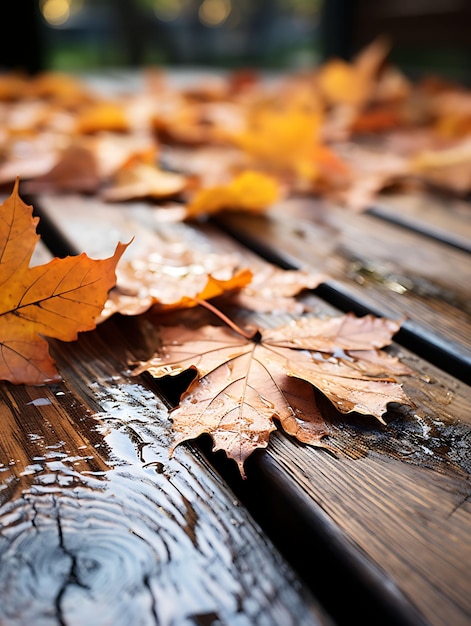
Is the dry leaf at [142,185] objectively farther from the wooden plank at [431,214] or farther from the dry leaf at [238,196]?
the wooden plank at [431,214]

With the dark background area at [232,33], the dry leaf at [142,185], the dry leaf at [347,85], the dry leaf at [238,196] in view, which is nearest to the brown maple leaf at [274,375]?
the dry leaf at [238,196]

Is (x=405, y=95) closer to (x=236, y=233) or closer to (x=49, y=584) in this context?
(x=236, y=233)

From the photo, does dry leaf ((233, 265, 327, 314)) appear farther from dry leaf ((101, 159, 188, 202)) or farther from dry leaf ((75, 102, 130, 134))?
dry leaf ((75, 102, 130, 134))

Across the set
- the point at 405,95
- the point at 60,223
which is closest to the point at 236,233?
the point at 60,223

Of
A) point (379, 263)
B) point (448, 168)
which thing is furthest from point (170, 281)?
point (448, 168)

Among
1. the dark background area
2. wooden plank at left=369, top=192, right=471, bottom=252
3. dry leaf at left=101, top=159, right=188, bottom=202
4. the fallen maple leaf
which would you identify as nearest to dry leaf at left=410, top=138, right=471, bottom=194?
wooden plank at left=369, top=192, right=471, bottom=252

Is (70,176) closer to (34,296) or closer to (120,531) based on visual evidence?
(34,296)
